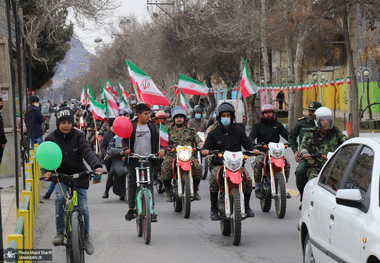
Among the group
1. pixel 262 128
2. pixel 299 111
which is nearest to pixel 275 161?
pixel 262 128

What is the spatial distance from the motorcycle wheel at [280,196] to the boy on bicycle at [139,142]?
199 centimetres

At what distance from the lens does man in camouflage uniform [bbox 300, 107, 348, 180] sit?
916 centimetres

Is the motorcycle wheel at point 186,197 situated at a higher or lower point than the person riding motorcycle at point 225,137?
lower

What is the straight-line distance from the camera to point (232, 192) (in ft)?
28.2

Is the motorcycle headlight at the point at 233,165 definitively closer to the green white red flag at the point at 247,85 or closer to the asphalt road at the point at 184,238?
the asphalt road at the point at 184,238

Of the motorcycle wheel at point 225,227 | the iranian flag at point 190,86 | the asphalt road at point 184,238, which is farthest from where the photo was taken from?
the iranian flag at point 190,86

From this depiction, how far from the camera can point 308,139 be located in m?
9.30

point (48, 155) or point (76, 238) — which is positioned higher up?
point (48, 155)

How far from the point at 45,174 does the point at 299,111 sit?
1128 inches

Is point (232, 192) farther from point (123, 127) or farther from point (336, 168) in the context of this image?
point (336, 168)

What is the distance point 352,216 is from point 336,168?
1119 millimetres

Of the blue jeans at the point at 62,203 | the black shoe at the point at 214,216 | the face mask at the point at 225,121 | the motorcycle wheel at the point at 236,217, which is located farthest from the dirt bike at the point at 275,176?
the blue jeans at the point at 62,203

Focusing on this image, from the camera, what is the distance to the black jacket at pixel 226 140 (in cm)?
954

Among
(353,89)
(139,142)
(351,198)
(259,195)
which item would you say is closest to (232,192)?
(139,142)
